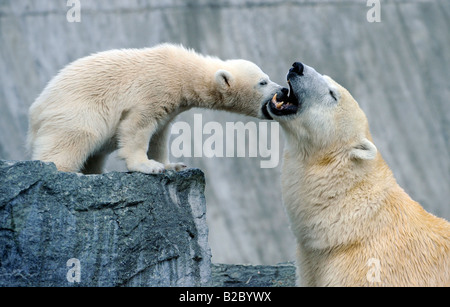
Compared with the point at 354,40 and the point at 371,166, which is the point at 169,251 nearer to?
the point at 371,166

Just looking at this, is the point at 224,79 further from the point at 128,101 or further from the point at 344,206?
the point at 344,206

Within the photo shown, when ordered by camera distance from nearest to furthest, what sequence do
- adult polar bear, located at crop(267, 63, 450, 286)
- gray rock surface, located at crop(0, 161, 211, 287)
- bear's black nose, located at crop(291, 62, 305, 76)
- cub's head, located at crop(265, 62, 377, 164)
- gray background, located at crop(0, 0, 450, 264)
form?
gray rock surface, located at crop(0, 161, 211, 287)
adult polar bear, located at crop(267, 63, 450, 286)
cub's head, located at crop(265, 62, 377, 164)
bear's black nose, located at crop(291, 62, 305, 76)
gray background, located at crop(0, 0, 450, 264)

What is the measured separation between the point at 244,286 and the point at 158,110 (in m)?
1.31

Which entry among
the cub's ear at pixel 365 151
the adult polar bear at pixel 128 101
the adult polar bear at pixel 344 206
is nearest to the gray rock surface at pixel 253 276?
the adult polar bear at pixel 344 206

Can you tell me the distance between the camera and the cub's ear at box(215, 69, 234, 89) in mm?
4309

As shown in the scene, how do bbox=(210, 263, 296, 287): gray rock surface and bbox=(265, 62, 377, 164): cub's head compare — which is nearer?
bbox=(265, 62, 377, 164): cub's head

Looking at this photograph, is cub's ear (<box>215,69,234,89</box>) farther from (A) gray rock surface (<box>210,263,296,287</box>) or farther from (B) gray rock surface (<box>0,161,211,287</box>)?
(A) gray rock surface (<box>210,263,296,287</box>)

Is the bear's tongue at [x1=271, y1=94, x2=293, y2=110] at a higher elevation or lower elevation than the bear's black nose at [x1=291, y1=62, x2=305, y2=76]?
lower

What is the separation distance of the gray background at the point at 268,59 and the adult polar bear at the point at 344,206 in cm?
439

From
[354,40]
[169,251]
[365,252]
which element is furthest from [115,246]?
[354,40]

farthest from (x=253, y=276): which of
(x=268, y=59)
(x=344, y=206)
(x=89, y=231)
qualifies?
(x=268, y=59)

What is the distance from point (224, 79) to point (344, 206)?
129 centimetres

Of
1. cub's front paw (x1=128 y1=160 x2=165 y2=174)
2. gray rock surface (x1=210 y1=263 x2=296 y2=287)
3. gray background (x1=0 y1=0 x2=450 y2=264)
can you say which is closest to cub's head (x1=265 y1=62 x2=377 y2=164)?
cub's front paw (x1=128 y1=160 x2=165 y2=174)

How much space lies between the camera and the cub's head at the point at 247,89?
4.41 meters
